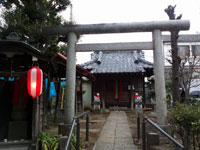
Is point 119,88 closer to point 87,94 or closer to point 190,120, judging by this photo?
point 87,94

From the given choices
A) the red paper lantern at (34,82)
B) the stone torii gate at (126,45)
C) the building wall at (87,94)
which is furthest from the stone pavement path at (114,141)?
the building wall at (87,94)

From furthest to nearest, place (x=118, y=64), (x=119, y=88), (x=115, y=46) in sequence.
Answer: (x=118, y=64), (x=119, y=88), (x=115, y=46)

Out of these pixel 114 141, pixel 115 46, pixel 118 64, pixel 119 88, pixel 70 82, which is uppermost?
pixel 118 64

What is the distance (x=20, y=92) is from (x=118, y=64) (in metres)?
11.9

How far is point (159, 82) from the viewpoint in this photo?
18.4 feet

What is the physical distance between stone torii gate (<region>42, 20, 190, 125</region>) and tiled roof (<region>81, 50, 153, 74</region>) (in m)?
8.29

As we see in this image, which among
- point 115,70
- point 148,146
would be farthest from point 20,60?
point 115,70

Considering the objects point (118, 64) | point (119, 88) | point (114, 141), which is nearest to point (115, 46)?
point (114, 141)

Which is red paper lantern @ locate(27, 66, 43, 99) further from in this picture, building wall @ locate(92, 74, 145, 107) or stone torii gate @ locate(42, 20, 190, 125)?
building wall @ locate(92, 74, 145, 107)

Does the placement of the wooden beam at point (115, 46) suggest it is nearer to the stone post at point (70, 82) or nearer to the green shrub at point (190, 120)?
the stone post at point (70, 82)

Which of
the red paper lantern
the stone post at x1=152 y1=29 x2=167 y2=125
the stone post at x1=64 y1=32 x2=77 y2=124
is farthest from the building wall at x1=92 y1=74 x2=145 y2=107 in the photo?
the red paper lantern

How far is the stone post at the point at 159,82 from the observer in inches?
216

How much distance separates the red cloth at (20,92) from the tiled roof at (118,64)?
964 centimetres

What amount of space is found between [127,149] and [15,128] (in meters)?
3.72
